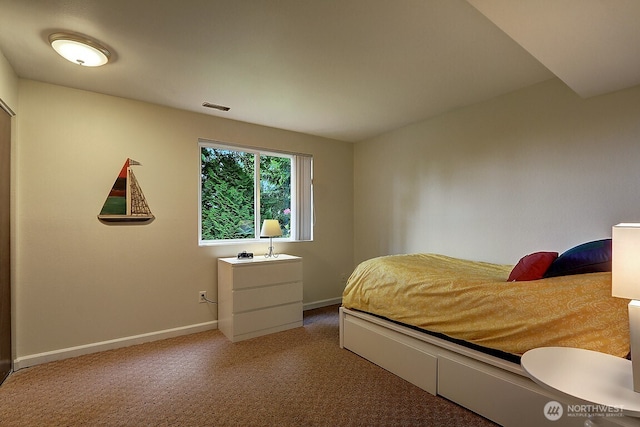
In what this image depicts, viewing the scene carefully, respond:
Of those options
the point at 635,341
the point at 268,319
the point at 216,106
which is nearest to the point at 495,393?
the point at 635,341

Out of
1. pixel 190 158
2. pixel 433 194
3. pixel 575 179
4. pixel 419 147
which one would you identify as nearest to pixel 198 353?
pixel 190 158

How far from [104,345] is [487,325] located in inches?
120

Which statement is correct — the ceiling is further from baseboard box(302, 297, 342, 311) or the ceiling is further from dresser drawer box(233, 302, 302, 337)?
baseboard box(302, 297, 342, 311)

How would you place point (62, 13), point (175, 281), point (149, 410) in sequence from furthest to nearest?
1. point (175, 281)
2. point (149, 410)
3. point (62, 13)

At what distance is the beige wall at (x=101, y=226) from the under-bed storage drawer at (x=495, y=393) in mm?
2372

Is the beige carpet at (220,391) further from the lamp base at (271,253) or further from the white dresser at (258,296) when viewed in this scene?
the lamp base at (271,253)

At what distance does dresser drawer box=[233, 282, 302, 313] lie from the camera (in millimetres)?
2977

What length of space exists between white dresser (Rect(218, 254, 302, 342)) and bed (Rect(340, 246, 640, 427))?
967mm

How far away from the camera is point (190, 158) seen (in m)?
3.21

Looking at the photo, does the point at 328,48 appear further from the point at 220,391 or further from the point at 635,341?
the point at 220,391

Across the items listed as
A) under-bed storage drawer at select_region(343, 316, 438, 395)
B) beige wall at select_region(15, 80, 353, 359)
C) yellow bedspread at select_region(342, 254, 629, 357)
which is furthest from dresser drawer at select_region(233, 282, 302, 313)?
yellow bedspread at select_region(342, 254, 629, 357)

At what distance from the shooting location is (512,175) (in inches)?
111

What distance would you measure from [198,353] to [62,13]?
253 cm

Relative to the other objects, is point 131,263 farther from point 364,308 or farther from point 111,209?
point 364,308
